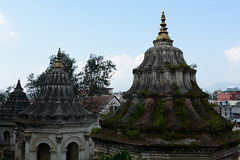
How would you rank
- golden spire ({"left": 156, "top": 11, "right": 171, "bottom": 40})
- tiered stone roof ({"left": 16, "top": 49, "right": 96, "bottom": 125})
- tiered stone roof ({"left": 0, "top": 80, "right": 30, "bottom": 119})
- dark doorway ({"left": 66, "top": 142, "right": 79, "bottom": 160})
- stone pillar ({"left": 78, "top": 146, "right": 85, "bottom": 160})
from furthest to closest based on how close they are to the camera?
1. tiered stone roof ({"left": 0, "top": 80, "right": 30, "bottom": 119})
2. dark doorway ({"left": 66, "top": 142, "right": 79, "bottom": 160})
3. stone pillar ({"left": 78, "top": 146, "right": 85, "bottom": 160})
4. tiered stone roof ({"left": 16, "top": 49, "right": 96, "bottom": 125})
5. golden spire ({"left": 156, "top": 11, "right": 171, "bottom": 40})

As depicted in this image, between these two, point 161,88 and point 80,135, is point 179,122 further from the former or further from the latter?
point 80,135

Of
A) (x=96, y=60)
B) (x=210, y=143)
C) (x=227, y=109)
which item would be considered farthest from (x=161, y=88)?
(x=227, y=109)

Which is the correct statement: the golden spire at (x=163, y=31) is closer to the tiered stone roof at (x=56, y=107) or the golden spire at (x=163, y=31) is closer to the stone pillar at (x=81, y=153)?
the tiered stone roof at (x=56, y=107)

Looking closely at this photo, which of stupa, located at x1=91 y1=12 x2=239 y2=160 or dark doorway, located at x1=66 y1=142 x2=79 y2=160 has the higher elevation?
stupa, located at x1=91 y1=12 x2=239 y2=160

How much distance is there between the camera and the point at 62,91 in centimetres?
2117

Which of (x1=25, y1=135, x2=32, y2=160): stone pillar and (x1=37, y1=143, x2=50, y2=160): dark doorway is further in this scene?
(x1=37, y1=143, x2=50, y2=160): dark doorway

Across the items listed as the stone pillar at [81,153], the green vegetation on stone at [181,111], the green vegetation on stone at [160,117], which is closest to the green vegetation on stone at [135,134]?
the green vegetation on stone at [160,117]

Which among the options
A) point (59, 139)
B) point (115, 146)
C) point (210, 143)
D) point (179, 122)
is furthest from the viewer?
point (59, 139)

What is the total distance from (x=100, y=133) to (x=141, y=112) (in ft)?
6.59

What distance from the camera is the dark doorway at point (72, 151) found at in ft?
69.4

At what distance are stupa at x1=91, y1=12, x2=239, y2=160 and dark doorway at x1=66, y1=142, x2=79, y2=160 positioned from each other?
1234 cm

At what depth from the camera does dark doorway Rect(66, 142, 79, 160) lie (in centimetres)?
2114

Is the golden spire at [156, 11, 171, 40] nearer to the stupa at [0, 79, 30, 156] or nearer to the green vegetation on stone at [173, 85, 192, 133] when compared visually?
the green vegetation on stone at [173, 85, 192, 133]

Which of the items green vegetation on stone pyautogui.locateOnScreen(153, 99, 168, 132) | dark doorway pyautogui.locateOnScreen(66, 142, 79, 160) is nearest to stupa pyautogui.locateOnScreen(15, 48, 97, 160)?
dark doorway pyautogui.locateOnScreen(66, 142, 79, 160)
